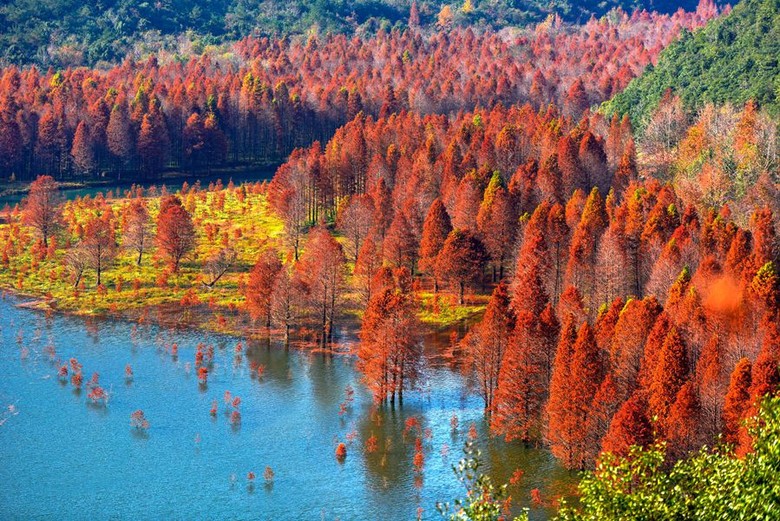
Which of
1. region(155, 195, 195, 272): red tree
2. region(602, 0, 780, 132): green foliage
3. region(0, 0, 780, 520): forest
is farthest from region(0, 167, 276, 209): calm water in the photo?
region(602, 0, 780, 132): green foliage

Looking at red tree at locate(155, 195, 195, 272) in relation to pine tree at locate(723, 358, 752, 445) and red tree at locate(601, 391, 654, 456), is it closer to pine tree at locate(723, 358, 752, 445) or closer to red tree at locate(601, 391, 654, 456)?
red tree at locate(601, 391, 654, 456)

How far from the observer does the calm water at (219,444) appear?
61719mm

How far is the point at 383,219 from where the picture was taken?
360 feet

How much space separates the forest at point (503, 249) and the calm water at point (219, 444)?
1838 mm

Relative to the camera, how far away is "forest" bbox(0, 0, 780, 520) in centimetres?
6072

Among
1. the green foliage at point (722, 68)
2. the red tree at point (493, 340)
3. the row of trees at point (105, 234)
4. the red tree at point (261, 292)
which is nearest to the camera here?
the red tree at point (493, 340)

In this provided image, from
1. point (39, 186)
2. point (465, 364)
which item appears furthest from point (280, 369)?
point (39, 186)

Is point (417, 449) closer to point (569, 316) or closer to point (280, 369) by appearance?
point (569, 316)

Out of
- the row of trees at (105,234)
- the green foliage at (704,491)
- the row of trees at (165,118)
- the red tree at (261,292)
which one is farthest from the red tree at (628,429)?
the row of trees at (165,118)

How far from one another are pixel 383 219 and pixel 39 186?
39.4 meters

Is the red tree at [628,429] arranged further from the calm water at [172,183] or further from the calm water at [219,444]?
the calm water at [172,183]

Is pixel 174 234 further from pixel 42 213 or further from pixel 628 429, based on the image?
pixel 628 429

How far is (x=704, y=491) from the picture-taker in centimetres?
3288

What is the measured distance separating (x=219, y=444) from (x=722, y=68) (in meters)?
105
